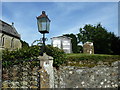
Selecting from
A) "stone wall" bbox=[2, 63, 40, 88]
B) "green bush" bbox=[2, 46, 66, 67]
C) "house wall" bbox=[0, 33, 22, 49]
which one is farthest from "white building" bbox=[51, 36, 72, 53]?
"stone wall" bbox=[2, 63, 40, 88]

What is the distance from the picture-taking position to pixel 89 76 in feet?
22.1

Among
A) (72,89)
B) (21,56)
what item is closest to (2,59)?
(21,56)

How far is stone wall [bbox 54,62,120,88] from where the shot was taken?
6410 mm

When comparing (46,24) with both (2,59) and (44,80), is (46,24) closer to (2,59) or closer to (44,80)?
(44,80)

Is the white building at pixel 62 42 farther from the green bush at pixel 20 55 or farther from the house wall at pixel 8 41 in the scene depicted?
the green bush at pixel 20 55

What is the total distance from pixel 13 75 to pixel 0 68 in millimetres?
679

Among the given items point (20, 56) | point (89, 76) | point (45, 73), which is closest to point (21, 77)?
point (20, 56)

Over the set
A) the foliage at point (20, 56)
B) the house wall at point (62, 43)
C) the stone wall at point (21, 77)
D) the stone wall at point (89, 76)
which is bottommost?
the stone wall at point (89, 76)

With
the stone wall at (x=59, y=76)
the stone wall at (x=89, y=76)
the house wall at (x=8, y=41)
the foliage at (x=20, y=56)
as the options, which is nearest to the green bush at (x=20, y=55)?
the foliage at (x=20, y=56)

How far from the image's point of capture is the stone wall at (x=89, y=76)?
21.0 ft

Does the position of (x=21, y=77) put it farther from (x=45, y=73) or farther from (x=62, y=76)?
(x=62, y=76)

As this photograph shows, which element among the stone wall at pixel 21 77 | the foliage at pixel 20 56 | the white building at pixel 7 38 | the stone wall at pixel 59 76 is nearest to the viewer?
the stone wall at pixel 59 76

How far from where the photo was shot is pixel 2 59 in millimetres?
4918

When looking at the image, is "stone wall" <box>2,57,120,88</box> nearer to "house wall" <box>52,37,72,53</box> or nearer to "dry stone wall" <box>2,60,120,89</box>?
"dry stone wall" <box>2,60,120,89</box>
